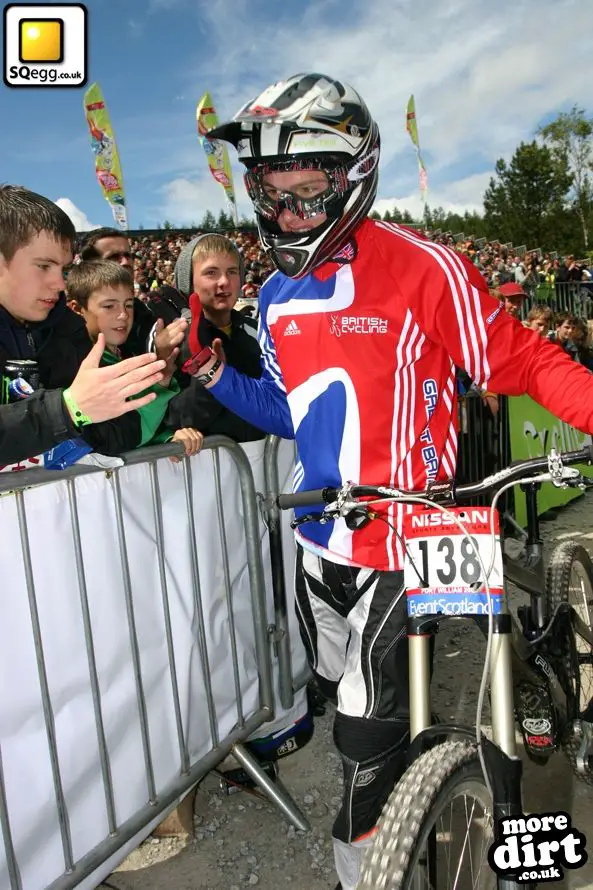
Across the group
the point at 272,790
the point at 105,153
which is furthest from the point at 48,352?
the point at 105,153

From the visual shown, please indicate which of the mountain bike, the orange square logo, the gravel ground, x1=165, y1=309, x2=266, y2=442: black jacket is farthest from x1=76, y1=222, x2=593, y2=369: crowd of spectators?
the gravel ground

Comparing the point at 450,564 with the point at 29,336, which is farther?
the point at 29,336

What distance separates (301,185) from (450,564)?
3.90 feet

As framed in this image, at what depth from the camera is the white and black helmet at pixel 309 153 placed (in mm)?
2012

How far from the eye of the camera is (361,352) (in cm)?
208

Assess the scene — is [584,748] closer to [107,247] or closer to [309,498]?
[309,498]

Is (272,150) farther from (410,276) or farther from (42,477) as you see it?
(42,477)

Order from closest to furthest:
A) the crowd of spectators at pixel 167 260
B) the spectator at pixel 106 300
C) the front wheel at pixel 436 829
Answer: the front wheel at pixel 436 829 → the spectator at pixel 106 300 → the crowd of spectators at pixel 167 260

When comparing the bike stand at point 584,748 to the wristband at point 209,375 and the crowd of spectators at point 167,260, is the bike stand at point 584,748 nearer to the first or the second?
the wristband at point 209,375

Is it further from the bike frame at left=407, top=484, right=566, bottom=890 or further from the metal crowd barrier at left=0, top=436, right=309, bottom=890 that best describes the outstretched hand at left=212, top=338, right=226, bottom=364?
the bike frame at left=407, top=484, right=566, bottom=890

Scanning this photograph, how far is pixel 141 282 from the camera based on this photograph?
2247 centimetres

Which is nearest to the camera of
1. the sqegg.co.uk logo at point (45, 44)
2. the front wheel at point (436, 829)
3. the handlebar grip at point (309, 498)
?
the front wheel at point (436, 829)

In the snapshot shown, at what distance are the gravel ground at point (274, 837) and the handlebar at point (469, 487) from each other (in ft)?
4.91

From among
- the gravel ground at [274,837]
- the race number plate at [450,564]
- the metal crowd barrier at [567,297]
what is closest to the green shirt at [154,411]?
the race number plate at [450,564]
